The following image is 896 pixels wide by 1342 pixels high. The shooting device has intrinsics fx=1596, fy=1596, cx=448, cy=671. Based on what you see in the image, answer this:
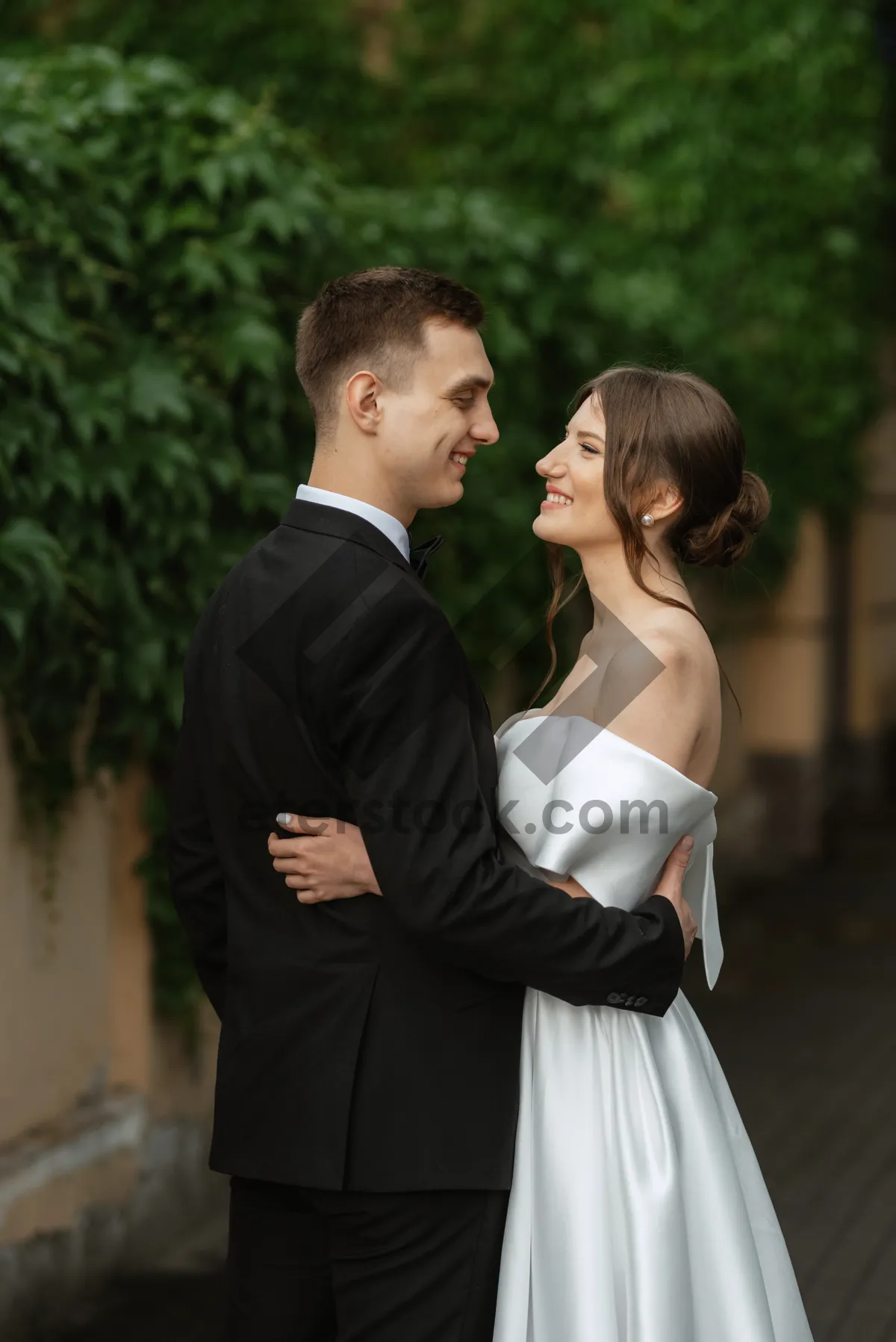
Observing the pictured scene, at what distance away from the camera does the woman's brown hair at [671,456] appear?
236 cm

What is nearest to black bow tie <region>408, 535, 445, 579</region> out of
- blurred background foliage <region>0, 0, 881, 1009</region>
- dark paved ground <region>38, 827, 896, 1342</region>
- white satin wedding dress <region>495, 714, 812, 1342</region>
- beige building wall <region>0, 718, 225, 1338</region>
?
white satin wedding dress <region>495, 714, 812, 1342</region>

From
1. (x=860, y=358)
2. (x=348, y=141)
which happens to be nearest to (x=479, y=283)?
(x=348, y=141)

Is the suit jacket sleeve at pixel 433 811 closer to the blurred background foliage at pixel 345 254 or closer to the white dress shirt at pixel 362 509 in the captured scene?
the white dress shirt at pixel 362 509

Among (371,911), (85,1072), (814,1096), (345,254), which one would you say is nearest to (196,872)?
(371,911)

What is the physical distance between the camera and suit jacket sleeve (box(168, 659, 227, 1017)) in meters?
2.42

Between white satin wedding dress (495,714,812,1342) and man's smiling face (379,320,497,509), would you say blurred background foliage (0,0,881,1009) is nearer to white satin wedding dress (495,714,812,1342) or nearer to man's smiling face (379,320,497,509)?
man's smiling face (379,320,497,509)

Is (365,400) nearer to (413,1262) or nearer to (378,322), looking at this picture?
(378,322)

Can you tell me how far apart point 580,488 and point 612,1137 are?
94 cm

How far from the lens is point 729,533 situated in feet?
8.05

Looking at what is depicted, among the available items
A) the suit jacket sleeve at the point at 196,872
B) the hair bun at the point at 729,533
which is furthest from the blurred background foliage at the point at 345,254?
the suit jacket sleeve at the point at 196,872

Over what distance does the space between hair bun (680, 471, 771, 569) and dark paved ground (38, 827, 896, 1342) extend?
114 cm

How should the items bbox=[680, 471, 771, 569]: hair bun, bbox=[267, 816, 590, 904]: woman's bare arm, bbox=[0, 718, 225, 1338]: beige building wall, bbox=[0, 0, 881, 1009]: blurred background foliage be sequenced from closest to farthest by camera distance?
bbox=[267, 816, 590, 904]: woman's bare arm, bbox=[680, 471, 771, 569]: hair bun, bbox=[0, 0, 881, 1009]: blurred background foliage, bbox=[0, 718, 225, 1338]: beige building wall

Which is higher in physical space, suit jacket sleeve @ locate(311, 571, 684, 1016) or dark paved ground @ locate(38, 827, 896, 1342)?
suit jacket sleeve @ locate(311, 571, 684, 1016)

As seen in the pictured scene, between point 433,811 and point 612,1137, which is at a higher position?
point 433,811
